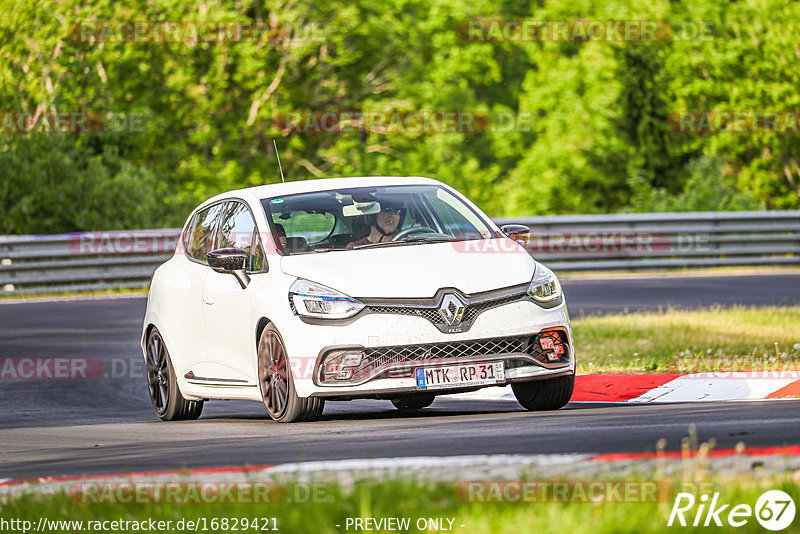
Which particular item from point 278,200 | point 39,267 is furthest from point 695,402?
point 39,267

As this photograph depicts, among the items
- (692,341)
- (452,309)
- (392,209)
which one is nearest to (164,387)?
(392,209)

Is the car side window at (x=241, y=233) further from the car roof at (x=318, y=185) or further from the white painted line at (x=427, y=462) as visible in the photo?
the white painted line at (x=427, y=462)

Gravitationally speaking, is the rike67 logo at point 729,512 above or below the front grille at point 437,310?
above

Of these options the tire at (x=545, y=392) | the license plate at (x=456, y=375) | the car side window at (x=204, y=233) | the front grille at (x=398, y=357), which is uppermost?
the car side window at (x=204, y=233)

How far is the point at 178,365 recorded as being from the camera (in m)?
11.4

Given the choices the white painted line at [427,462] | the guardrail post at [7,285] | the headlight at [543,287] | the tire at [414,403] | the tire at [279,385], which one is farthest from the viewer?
the guardrail post at [7,285]

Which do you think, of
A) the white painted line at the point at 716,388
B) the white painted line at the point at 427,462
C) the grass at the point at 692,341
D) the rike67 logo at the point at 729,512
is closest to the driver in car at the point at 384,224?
the white painted line at the point at 716,388

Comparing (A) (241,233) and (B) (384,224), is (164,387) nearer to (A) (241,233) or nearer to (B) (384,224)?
(A) (241,233)

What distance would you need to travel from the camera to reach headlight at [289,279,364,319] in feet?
31.2

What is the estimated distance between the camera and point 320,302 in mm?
9586

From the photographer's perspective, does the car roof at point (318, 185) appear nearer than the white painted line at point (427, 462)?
No

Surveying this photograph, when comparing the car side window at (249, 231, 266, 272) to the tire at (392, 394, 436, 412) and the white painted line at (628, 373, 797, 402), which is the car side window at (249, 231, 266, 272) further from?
the white painted line at (628, 373, 797, 402)

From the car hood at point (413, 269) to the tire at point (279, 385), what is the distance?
48 cm

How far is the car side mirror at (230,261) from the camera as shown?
1037cm
